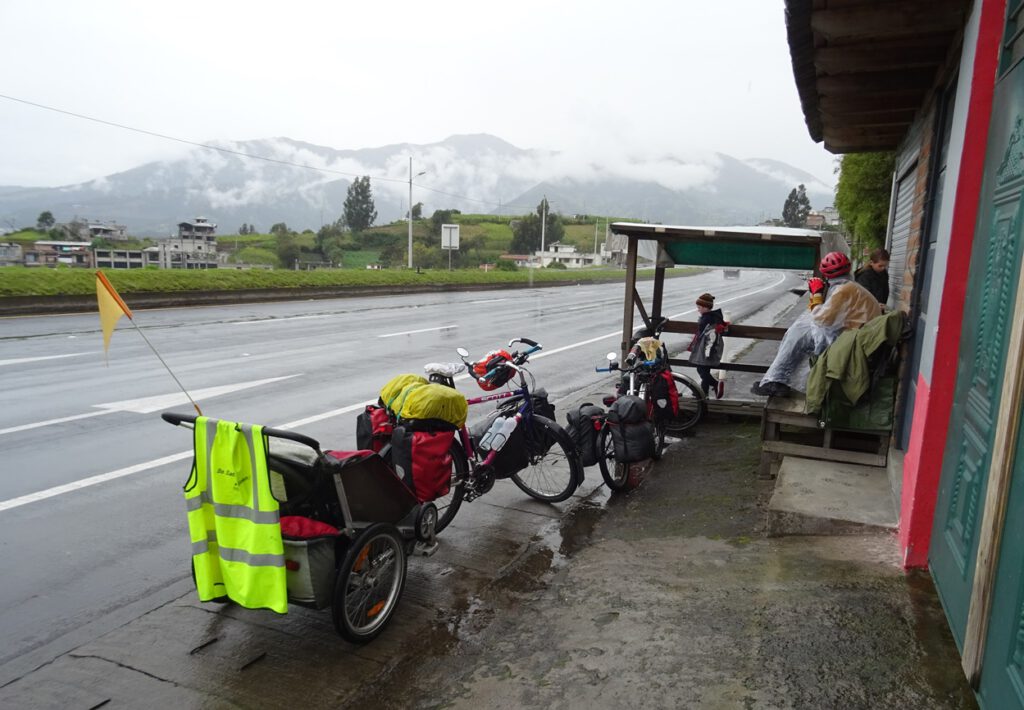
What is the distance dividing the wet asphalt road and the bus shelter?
2175mm

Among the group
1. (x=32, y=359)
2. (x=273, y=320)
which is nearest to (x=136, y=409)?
(x=32, y=359)

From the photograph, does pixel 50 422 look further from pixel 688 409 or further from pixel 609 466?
pixel 688 409

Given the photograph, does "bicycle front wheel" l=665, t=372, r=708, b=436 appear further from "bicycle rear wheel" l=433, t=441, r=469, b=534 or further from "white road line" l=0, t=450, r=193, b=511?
"white road line" l=0, t=450, r=193, b=511

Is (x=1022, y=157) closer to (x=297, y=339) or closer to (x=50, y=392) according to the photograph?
(x=50, y=392)

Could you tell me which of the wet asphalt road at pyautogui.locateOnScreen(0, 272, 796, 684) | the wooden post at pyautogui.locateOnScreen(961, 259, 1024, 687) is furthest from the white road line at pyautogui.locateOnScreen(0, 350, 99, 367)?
the wooden post at pyautogui.locateOnScreen(961, 259, 1024, 687)

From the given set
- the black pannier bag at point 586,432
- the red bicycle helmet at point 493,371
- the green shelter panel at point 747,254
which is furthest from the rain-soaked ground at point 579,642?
the green shelter panel at point 747,254

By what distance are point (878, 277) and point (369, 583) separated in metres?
7.18

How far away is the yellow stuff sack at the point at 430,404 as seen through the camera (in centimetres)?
450

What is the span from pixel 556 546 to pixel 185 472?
354 cm

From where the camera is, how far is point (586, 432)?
19.8ft

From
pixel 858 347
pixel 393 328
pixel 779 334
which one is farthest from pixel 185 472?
pixel 393 328

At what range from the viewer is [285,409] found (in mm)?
8680

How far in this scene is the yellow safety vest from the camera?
3314mm

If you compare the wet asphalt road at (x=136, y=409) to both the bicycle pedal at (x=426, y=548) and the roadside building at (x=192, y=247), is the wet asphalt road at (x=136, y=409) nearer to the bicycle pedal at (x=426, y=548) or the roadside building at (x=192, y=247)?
the bicycle pedal at (x=426, y=548)
